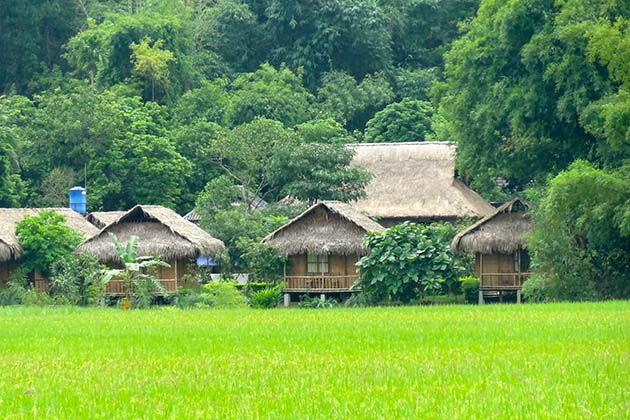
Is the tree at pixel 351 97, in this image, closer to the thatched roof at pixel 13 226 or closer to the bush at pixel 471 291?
the thatched roof at pixel 13 226

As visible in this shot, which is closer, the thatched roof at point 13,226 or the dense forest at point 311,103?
the dense forest at point 311,103

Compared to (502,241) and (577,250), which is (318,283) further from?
(577,250)

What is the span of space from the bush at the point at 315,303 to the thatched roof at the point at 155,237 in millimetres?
3463

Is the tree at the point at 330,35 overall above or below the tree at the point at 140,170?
above

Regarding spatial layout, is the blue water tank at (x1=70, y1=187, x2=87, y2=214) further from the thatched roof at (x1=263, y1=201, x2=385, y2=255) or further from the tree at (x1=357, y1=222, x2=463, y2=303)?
the tree at (x1=357, y1=222, x2=463, y2=303)

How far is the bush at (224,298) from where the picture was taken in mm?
37000

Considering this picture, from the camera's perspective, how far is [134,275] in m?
40.2

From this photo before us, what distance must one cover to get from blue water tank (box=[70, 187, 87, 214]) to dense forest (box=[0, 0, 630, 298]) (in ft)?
7.13

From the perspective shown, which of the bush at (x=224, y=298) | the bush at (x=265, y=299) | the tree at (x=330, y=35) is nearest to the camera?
the bush at (x=224, y=298)

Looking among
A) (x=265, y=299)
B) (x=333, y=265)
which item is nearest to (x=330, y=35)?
(x=333, y=265)

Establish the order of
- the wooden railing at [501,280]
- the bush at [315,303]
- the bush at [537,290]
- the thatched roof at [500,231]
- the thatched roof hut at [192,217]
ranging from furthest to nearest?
the thatched roof hut at [192,217] → the wooden railing at [501,280] → the thatched roof at [500,231] → the bush at [315,303] → the bush at [537,290]

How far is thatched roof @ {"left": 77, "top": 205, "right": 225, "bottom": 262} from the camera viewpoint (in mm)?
42250

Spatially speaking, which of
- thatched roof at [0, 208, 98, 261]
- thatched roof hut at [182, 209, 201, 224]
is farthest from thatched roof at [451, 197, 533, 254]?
thatched roof hut at [182, 209, 201, 224]

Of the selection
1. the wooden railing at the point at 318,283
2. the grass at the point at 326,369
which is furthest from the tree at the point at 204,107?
the grass at the point at 326,369
